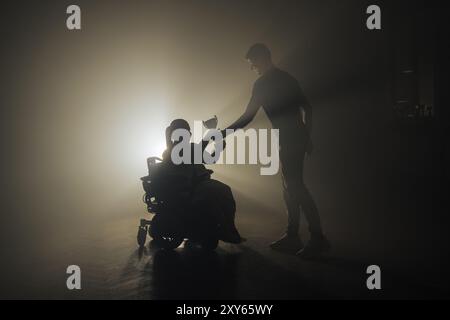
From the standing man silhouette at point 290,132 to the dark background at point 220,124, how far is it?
1.13 ft

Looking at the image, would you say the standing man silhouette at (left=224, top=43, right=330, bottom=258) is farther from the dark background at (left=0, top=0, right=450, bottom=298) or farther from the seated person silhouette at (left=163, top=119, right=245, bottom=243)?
the seated person silhouette at (left=163, top=119, right=245, bottom=243)

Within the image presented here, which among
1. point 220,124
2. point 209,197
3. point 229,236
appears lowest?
point 229,236

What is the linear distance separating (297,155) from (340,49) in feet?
19.0

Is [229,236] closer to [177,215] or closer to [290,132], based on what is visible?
[177,215]

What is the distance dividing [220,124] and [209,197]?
25.2 ft

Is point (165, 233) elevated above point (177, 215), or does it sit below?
below

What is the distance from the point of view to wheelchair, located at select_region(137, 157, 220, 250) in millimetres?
4066

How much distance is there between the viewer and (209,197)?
13.4 feet

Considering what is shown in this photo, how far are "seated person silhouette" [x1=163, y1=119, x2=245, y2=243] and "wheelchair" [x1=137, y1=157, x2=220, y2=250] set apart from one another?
0.14 feet

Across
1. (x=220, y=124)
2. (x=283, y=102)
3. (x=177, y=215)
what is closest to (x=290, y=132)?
(x=283, y=102)

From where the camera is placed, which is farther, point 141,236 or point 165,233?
point 141,236

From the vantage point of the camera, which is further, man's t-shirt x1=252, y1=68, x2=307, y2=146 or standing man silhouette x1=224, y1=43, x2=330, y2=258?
man's t-shirt x1=252, y1=68, x2=307, y2=146

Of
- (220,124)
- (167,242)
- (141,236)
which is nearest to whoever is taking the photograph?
(167,242)

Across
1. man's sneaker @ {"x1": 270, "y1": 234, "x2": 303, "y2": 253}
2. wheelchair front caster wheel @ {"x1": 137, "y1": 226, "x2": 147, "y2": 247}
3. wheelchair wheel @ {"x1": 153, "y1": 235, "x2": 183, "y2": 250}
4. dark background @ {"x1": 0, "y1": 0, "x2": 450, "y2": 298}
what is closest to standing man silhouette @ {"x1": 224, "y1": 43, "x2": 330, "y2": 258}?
man's sneaker @ {"x1": 270, "y1": 234, "x2": 303, "y2": 253}
